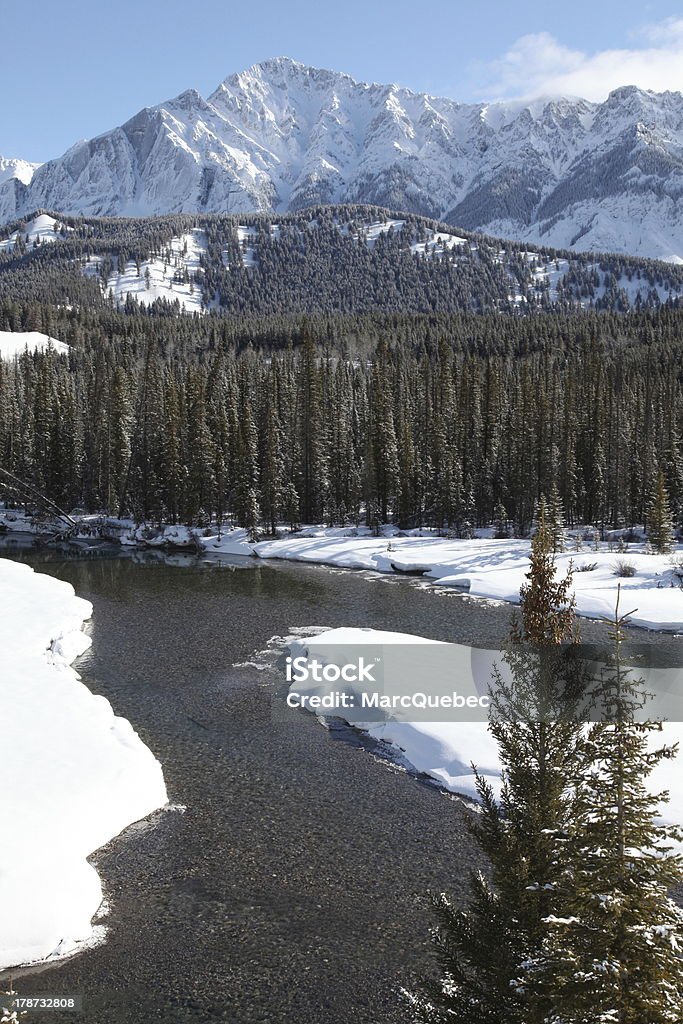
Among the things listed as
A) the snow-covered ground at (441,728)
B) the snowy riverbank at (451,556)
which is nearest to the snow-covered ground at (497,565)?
the snowy riverbank at (451,556)

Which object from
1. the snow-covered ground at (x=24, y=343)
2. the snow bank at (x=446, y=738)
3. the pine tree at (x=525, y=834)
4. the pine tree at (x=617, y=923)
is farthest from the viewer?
the snow-covered ground at (x=24, y=343)

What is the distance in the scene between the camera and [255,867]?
1795cm

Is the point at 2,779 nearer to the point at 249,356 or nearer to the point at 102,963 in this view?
the point at 102,963

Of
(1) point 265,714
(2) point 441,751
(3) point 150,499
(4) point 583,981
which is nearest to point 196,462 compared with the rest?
(3) point 150,499

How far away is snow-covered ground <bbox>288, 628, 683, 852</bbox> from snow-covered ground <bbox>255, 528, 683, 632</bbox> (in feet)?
35.9

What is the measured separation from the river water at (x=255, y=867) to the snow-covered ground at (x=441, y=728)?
959 millimetres

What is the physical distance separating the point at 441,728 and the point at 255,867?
9025 mm

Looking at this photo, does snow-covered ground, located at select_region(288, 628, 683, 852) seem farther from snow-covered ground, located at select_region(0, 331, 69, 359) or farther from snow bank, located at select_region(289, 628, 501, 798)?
snow-covered ground, located at select_region(0, 331, 69, 359)

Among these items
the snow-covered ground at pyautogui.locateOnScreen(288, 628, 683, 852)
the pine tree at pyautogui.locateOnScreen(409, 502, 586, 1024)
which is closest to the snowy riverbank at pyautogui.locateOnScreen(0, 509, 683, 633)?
the snow-covered ground at pyautogui.locateOnScreen(288, 628, 683, 852)

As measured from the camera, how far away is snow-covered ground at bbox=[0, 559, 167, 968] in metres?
15.4

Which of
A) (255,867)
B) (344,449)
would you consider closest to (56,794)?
(255,867)

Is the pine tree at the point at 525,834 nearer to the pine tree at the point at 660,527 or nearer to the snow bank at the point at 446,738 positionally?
the snow bank at the point at 446,738

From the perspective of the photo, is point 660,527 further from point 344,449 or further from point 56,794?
point 56,794

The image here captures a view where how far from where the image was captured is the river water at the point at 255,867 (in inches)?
550
